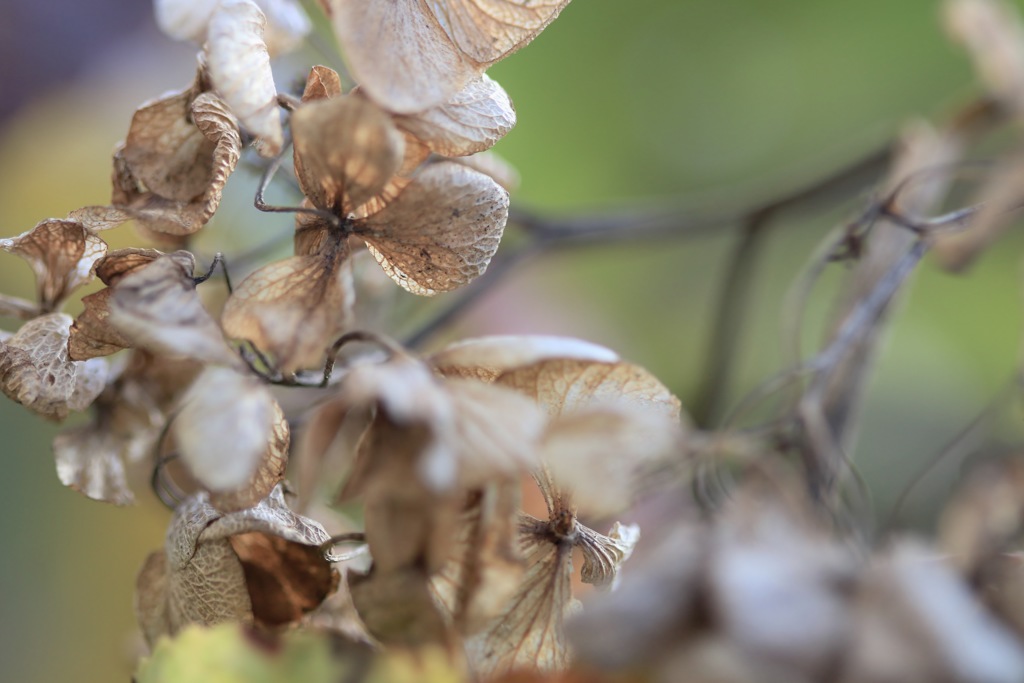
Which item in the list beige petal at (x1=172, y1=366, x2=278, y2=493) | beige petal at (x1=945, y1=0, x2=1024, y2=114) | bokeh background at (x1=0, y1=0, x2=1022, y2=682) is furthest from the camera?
bokeh background at (x1=0, y1=0, x2=1022, y2=682)

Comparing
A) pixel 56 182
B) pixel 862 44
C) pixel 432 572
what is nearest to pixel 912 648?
pixel 432 572

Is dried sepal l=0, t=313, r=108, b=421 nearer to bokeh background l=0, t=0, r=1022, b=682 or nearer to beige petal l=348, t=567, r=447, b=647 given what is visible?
beige petal l=348, t=567, r=447, b=647

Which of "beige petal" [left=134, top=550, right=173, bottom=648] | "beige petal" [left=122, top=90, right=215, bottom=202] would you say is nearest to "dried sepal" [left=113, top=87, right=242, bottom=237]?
"beige petal" [left=122, top=90, right=215, bottom=202]

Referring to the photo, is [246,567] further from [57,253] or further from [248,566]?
[57,253]

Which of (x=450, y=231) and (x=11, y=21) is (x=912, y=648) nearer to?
(x=450, y=231)

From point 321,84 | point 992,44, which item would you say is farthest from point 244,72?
point 992,44

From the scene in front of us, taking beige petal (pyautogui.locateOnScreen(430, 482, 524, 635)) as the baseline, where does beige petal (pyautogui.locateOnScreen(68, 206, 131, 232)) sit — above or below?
above
